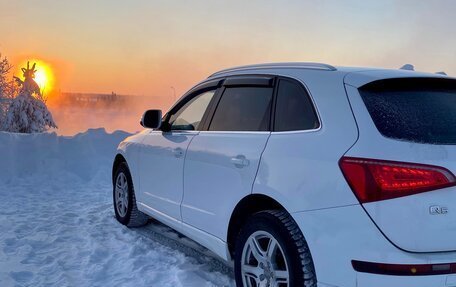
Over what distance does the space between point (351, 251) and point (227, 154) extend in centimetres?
132

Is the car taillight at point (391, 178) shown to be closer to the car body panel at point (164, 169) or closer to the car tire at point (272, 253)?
the car tire at point (272, 253)

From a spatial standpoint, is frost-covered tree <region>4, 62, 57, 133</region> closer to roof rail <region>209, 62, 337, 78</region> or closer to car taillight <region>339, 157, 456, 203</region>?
roof rail <region>209, 62, 337, 78</region>

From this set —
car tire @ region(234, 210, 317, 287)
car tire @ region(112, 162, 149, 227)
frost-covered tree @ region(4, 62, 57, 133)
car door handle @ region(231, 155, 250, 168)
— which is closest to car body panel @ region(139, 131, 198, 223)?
car tire @ region(112, 162, 149, 227)

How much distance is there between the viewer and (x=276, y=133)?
3018 mm

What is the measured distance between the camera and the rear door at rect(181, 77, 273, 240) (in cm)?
316

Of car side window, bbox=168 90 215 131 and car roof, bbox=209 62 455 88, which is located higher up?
car roof, bbox=209 62 455 88

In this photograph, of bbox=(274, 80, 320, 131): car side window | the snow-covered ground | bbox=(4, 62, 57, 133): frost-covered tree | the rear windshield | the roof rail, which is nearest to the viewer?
the rear windshield

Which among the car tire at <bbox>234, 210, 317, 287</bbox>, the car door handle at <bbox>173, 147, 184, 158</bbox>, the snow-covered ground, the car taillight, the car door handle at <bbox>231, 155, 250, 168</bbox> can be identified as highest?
the car taillight

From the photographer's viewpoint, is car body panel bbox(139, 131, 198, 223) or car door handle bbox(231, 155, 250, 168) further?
car body panel bbox(139, 131, 198, 223)

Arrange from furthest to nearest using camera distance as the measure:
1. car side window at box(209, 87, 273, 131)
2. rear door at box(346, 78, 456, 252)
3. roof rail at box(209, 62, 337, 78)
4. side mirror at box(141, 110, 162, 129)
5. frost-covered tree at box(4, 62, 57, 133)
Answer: frost-covered tree at box(4, 62, 57, 133) < side mirror at box(141, 110, 162, 129) < car side window at box(209, 87, 273, 131) < roof rail at box(209, 62, 337, 78) < rear door at box(346, 78, 456, 252)

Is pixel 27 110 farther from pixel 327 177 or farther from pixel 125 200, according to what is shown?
pixel 327 177

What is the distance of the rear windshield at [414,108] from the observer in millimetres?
2389

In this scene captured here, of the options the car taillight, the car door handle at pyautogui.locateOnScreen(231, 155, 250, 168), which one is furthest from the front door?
the car taillight

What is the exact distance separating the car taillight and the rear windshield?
0.19 m
